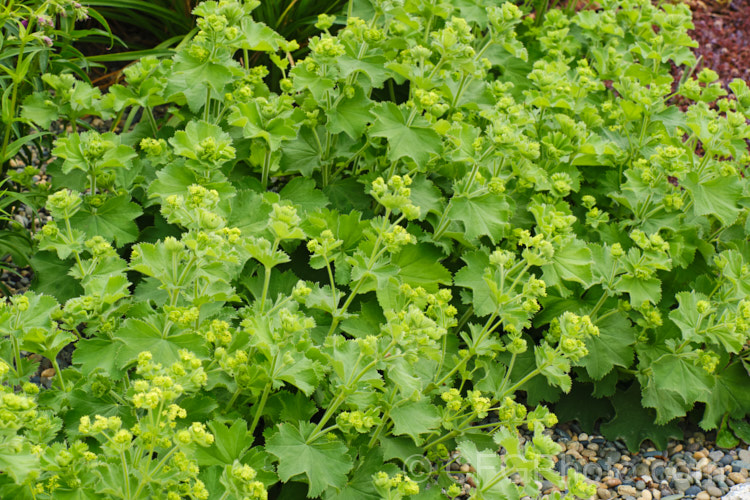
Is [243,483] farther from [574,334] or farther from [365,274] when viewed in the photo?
[574,334]

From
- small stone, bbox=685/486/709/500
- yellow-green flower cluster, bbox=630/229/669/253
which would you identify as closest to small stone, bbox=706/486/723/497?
small stone, bbox=685/486/709/500

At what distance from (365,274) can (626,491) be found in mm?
1415

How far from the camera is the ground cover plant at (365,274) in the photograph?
198cm

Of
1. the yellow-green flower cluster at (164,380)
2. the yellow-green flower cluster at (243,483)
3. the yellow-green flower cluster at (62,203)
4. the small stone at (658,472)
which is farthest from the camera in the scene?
the small stone at (658,472)

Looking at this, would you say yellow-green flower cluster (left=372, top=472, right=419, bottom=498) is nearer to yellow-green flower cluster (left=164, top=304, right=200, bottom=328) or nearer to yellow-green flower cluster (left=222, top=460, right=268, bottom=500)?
yellow-green flower cluster (left=222, top=460, right=268, bottom=500)

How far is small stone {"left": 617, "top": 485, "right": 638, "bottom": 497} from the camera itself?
9.00ft

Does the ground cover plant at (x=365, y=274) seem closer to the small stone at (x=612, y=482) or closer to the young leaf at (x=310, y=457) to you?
the young leaf at (x=310, y=457)

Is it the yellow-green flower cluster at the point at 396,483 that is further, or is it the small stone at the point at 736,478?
the small stone at the point at 736,478

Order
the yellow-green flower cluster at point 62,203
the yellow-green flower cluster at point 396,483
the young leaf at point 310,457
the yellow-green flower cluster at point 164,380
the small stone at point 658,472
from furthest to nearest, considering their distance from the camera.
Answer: the small stone at point 658,472
the yellow-green flower cluster at point 62,203
the young leaf at point 310,457
the yellow-green flower cluster at point 396,483
the yellow-green flower cluster at point 164,380

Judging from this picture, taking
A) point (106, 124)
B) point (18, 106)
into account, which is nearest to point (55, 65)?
point (18, 106)

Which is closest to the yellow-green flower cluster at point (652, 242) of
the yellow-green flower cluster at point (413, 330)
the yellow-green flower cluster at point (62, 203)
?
the yellow-green flower cluster at point (413, 330)

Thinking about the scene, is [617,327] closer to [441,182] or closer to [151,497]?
[441,182]

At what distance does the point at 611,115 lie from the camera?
3.28 metres

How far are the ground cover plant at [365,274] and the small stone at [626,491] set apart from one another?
24 centimetres
